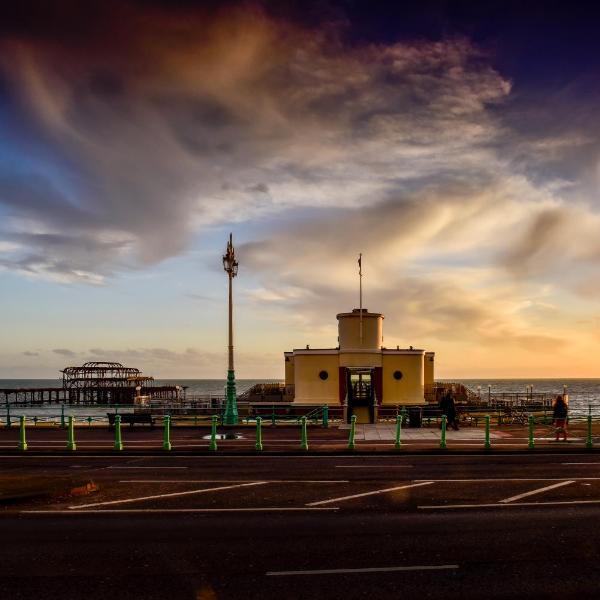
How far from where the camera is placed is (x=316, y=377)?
39469 millimetres

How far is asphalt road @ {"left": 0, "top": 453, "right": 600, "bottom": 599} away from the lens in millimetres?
8617

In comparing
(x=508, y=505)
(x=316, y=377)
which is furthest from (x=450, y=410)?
(x=508, y=505)

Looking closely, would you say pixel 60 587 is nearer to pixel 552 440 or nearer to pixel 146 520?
pixel 146 520

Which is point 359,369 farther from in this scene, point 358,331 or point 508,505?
point 508,505

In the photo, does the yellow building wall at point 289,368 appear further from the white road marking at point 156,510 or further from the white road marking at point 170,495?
the white road marking at point 156,510

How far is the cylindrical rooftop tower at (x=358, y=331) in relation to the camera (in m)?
39.0

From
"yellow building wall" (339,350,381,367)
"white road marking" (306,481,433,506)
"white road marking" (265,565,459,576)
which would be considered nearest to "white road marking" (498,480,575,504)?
"white road marking" (306,481,433,506)

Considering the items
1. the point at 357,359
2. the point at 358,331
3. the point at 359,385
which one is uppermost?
the point at 358,331

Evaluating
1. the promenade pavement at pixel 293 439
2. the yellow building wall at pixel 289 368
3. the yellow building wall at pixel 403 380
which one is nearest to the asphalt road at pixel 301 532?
the promenade pavement at pixel 293 439

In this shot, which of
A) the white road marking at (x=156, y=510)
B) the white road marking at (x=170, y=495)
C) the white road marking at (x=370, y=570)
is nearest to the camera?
the white road marking at (x=370, y=570)

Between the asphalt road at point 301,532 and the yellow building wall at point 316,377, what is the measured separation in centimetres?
2000

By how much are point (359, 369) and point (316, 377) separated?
8.99ft

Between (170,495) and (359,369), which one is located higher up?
(359,369)

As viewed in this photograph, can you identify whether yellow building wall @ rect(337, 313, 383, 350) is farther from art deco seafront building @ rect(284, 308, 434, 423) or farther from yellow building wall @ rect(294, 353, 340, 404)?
yellow building wall @ rect(294, 353, 340, 404)
